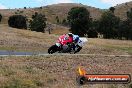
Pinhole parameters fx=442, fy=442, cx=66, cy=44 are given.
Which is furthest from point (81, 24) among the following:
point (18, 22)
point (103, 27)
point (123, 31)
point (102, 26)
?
point (18, 22)

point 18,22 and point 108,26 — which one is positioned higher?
point 108,26

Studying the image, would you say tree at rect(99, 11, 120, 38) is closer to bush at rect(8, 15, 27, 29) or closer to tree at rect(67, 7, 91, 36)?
tree at rect(67, 7, 91, 36)

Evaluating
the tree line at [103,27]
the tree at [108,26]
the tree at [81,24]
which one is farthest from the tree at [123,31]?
the tree at [81,24]

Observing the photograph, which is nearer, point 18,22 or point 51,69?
point 51,69

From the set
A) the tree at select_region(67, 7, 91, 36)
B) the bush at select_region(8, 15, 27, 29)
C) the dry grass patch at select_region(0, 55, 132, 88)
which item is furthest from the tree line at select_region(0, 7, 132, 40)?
the dry grass patch at select_region(0, 55, 132, 88)

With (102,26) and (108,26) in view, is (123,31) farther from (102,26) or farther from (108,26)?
(102,26)

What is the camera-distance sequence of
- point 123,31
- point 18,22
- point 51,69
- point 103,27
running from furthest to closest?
point 18,22
point 123,31
point 103,27
point 51,69

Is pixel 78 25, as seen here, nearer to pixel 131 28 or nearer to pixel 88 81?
pixel 131 28

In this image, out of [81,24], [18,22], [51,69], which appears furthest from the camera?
[18,22]

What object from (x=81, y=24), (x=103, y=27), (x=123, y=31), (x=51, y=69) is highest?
(x=51, y=69)

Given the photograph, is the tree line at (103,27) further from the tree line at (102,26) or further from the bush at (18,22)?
the bush at (18,22)

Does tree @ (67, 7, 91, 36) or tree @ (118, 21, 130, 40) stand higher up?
tree @ (67, 7, 91, 36)

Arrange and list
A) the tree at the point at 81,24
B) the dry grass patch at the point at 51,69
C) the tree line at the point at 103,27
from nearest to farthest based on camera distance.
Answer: the dry grass patch at the point at 51,69, the tree at the point at 81,24, the tree line at the point at 103,27

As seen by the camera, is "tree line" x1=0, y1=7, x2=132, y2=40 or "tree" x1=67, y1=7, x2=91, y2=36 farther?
"tree line" x1=0, y1=7, x2=132, y2=40
